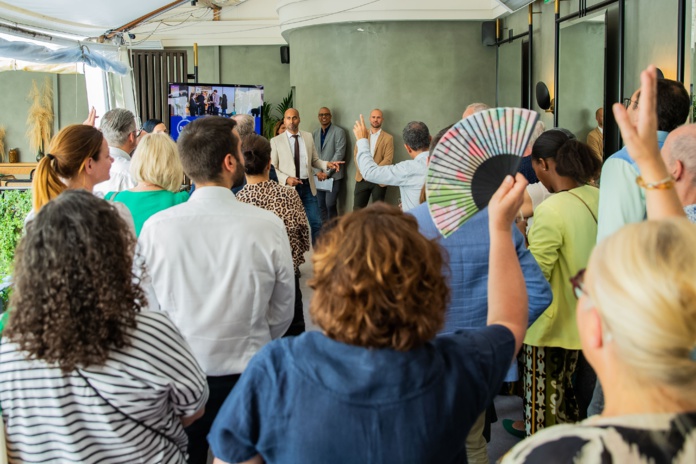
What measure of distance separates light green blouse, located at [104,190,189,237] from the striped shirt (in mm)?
1482

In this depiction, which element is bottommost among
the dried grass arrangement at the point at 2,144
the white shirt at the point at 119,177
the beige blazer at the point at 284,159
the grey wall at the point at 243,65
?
the white shirt at the point at 119,177

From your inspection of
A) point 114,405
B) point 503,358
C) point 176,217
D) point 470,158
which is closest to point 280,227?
point 176,217

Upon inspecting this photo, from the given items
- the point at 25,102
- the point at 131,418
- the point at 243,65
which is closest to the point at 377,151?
the point at 243,65

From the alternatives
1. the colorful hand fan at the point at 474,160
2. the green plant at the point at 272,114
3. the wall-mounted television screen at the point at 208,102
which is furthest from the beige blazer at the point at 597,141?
the green plant at the point at 272,114

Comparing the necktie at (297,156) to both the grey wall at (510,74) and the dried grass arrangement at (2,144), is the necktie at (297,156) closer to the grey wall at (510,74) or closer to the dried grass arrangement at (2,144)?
the grey wall at (510,74)

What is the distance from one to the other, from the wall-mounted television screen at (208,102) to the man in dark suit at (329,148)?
2.35 metres

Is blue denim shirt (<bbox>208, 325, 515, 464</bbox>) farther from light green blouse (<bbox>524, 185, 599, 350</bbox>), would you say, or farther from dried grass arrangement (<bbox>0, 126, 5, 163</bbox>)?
dried grass arrangement (<bbox>0, 126, 5, 163</bbox>)

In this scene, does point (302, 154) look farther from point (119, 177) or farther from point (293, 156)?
point (119, 177)

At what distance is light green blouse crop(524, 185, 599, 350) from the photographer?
3037mm

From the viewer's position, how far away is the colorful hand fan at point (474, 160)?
1.83 meters

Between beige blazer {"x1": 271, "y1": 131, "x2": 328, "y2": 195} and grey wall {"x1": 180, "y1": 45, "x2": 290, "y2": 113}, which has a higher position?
grey wall {"x1": 180, "y1": 45, "x2": 290, "y2": 113}

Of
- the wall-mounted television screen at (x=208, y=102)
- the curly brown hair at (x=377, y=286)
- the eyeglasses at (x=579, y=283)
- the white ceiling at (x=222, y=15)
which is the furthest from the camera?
the wall-mounted television screen at (x=208, y=102)

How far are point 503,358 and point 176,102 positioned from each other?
24.1 ft

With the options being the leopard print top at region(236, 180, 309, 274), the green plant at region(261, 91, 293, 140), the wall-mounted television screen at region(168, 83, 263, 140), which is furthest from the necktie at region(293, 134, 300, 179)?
the green plant at region(261, 91, 293, 140)
